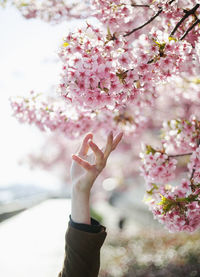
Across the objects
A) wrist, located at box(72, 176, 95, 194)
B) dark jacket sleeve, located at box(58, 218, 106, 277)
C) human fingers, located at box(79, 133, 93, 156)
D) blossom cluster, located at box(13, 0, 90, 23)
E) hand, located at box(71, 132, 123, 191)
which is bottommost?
dark jacket sleeve, located at box(58, 218, 106, 277)

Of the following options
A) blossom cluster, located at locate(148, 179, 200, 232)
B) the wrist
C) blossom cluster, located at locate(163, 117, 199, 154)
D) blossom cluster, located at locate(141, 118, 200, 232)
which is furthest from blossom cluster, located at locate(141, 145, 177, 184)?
the wrist

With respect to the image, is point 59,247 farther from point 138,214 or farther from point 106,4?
point 138,214

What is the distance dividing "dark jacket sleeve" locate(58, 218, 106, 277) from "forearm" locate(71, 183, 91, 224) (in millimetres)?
62

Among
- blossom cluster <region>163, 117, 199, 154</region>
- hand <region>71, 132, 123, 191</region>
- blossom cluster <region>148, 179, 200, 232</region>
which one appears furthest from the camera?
blossom cluster <region>163, 117, 199, 154</region>

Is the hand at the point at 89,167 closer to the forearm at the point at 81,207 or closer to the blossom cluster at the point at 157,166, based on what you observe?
the forearm at the point at 81,207

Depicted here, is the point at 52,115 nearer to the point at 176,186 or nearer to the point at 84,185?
Answer: the point at 176,186

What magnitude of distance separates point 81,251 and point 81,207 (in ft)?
0.85

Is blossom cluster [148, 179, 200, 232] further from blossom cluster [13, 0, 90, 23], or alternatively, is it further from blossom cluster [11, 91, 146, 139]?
blossom cluster [13, 0, 90, 23]

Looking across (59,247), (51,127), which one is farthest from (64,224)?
(51,127)

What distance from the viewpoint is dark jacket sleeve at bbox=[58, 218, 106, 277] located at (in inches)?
68.6

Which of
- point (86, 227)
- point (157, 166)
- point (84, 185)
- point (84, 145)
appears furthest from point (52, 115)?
point (86, 227)

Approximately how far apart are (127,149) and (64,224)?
354 inches

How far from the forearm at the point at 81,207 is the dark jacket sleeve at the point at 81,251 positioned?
6 cm

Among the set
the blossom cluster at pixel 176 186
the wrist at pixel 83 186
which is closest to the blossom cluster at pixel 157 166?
the blossom cluster at pixel 176 186
